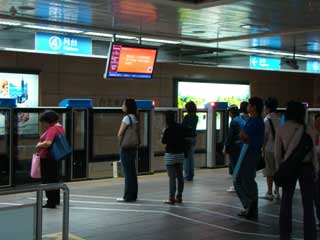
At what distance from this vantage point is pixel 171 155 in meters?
7.83

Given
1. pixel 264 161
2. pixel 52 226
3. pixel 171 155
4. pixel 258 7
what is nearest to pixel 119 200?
pixel 171 155

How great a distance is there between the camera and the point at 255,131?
267 inches

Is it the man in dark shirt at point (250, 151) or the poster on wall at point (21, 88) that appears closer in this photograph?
the man in dark shirt at point (250, 151)

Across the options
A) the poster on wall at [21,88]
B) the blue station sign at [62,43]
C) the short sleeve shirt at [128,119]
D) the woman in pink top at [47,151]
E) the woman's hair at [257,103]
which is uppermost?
the blue station sign at [62,43]

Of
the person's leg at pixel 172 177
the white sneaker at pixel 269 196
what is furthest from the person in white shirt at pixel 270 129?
the person's leg at pixel 172 177

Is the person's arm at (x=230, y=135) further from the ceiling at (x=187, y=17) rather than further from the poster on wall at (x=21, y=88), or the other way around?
the poster on wall at (x=21, y=88)

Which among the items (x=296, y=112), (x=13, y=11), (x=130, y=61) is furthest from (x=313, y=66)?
(x=296, y=112)

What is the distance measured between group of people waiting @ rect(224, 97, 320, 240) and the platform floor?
1.38ft

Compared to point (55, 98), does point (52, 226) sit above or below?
below

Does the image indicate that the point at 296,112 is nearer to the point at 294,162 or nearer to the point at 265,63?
the point at 294,162

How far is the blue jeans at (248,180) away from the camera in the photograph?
6.86m

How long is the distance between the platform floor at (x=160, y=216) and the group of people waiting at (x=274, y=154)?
0.42m

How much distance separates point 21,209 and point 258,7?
17.6 feet

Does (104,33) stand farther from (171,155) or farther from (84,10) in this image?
(171,155)
